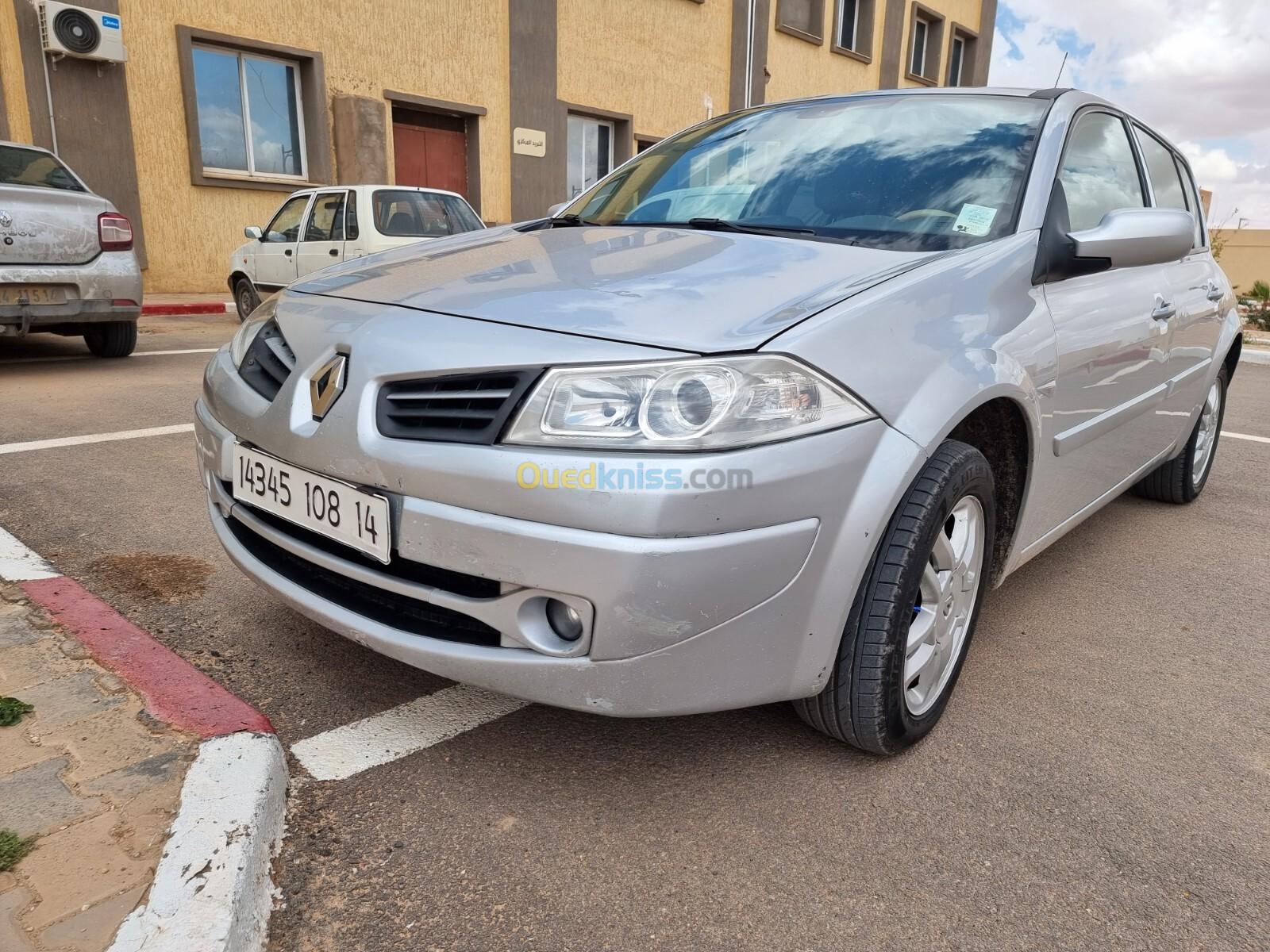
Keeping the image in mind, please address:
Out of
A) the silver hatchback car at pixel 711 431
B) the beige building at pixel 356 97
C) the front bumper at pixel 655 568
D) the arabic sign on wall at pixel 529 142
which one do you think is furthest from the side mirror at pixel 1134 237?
the arabic sign on wall at pixel 529 142

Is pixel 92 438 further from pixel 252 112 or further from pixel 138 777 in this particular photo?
pixel 252 112

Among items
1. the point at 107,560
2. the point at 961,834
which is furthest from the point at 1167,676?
the point at 107,560

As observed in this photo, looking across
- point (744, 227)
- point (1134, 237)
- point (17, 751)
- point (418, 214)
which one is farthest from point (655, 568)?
point (418, 214)

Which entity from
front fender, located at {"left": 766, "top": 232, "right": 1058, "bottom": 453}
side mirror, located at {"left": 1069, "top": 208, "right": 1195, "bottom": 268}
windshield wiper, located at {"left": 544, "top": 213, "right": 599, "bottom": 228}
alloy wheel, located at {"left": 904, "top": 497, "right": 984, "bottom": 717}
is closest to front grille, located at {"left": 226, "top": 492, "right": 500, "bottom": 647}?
front fender, located at {"left": 766, "top": 232, "right": 1058, "bottom": 453}

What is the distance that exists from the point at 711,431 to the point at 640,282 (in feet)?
1.64

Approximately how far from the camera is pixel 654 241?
2.38 metres

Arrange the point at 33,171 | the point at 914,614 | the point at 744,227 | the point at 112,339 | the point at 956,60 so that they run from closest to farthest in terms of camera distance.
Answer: the point at 914,614, the point at 744,227, the point at 33,171, the point at 112,339, the point at 956,60

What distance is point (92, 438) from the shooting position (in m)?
4.54

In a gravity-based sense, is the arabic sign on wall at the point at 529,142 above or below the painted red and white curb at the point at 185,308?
above

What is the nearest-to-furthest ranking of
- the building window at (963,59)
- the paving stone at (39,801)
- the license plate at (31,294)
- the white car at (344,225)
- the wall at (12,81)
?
the paving stone at (39,801)
the license plate at (31,294)
the white car at (344,225)
the wall at (12,81)
the building window at (963,59)

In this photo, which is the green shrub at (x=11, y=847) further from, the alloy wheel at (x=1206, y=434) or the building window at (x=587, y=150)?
the building window at (x=587, y=150)

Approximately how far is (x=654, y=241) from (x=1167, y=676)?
1.87 metres

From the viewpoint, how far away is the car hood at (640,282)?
174cm

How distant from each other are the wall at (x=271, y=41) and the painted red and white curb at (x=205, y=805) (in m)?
9.47
